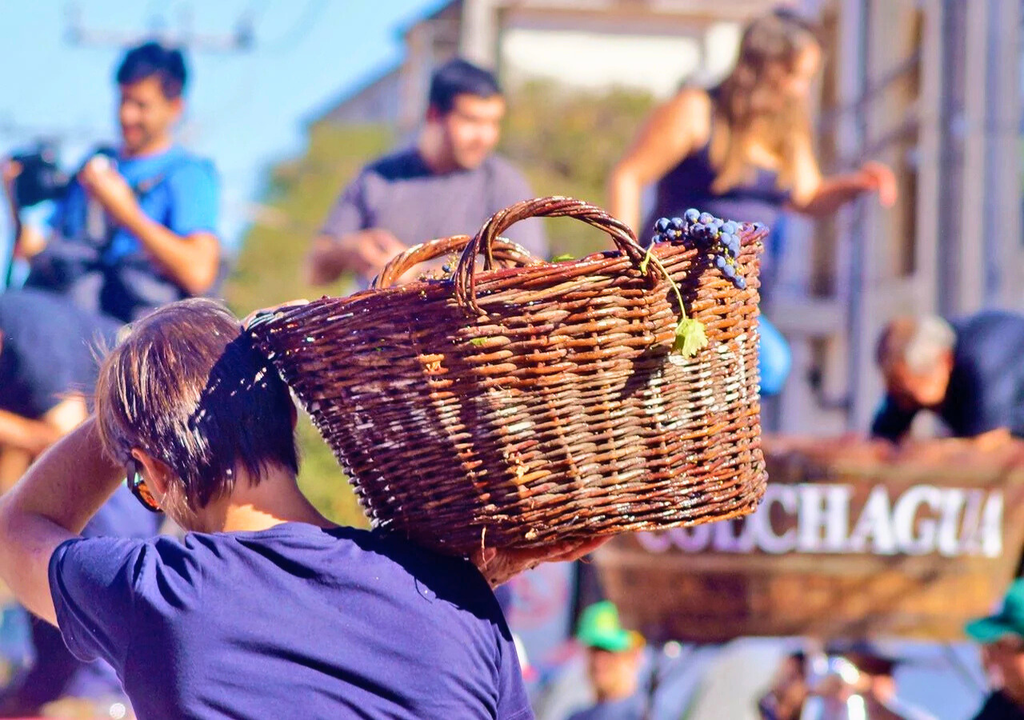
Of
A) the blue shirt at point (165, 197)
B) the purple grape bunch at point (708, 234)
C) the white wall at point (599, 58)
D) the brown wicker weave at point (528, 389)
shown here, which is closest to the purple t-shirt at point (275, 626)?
the brown wicker weave at point (528, 389)

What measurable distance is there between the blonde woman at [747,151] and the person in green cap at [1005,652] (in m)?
0.87

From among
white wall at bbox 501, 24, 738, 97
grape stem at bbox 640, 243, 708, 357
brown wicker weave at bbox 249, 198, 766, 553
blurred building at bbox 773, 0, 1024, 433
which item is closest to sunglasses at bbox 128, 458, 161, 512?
brown wicker weave at bbox 249, 198, 766, 553

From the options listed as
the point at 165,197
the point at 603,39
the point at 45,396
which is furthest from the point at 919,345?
the point at 603,39

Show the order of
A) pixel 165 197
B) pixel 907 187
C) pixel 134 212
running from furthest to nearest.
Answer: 1. pixel 907 187
2. pixel 165 197
3. pixel 134 212

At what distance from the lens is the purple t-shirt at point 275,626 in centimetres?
161

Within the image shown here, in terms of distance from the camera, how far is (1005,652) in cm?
381

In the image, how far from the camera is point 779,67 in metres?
4.22

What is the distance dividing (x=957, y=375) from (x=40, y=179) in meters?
2.86

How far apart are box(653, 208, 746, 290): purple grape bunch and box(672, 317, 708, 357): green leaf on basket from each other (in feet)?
0.27

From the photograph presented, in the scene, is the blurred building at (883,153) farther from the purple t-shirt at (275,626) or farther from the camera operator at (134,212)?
the purple t-shirt at (275,626)

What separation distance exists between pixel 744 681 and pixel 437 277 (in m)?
4.04

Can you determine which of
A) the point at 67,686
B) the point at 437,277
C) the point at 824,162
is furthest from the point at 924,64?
the point at 437,277

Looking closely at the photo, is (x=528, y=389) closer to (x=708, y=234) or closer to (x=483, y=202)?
(x=708, y=234)

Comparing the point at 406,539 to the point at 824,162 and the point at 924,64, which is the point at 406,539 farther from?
the point at 824,162
